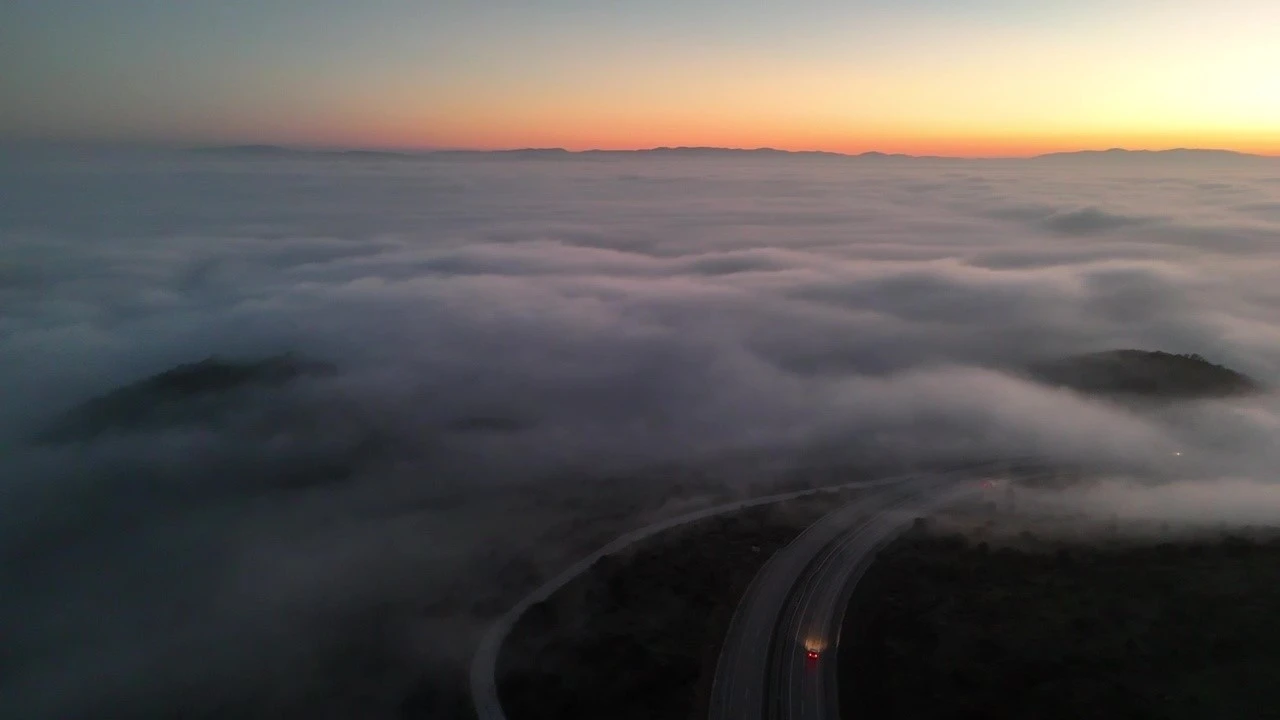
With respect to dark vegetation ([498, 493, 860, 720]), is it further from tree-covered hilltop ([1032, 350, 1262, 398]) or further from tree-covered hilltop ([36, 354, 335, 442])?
tree-covered hilltop ([36, 354, 335, 442])

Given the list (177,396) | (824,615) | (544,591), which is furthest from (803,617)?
(177,396)

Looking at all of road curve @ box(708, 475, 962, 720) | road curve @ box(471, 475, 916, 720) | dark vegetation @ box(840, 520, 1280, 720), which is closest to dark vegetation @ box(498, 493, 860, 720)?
road curve @ box(471, 475, 916, 720)

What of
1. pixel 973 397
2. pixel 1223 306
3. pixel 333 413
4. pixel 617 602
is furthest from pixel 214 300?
pixel 1223 306

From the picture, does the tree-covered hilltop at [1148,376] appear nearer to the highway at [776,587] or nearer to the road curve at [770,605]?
the highway at [776,587]

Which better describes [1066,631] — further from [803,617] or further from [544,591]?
[544,591]

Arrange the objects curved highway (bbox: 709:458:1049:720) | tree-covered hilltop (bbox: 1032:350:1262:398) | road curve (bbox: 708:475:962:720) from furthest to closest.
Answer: tree-covered hilltop (bbox: 1032:350:1262:398), road curve (bbox: 708:475:962:720), curved highway (bbox: 709:458:1049:720)

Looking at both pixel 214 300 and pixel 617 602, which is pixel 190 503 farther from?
pixel 214 300
